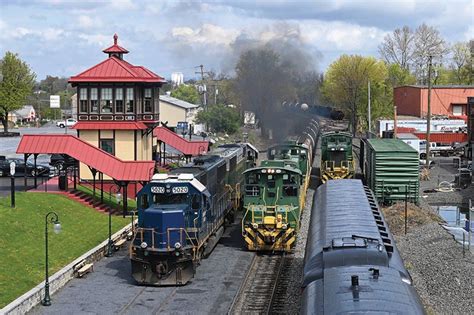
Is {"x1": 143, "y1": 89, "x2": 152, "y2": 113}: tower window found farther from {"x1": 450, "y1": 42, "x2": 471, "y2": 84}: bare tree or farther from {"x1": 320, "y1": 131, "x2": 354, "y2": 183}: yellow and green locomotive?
{"x1": 450, "y1": 42, "x2": 471, "y2": 84}: bare tree

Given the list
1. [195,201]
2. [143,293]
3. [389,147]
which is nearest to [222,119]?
[389,147]

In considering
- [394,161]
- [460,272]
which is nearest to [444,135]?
[394,161]

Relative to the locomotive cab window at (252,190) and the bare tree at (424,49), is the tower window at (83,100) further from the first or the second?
the bare tree at (424,49)

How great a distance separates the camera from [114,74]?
4184 centimetres

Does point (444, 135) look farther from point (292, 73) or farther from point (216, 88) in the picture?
point (216, 88)

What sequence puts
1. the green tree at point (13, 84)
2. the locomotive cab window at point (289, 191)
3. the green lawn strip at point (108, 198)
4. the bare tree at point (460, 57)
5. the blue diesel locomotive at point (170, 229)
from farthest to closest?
1. the bare tree at point (460, 57)
2. the green tree at point (13, 84)
3. the green lawn strip at point (108, 198)
4. the locomotive cab window at point (289, 191)
5. the blue diesel locomotive at point (170, 229)

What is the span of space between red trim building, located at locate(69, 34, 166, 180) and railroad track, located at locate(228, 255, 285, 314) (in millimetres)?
16603

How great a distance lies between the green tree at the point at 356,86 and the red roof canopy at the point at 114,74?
177ft

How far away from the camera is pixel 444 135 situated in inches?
2972

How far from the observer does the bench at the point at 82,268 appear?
2506cm

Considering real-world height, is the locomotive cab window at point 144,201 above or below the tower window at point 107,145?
below

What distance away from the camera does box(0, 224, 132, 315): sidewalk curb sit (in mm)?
19980

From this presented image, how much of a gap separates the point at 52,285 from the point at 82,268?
2531mm

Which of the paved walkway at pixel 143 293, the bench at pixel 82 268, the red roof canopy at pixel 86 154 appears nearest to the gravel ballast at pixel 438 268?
the paved walkway at pixel 143 293
